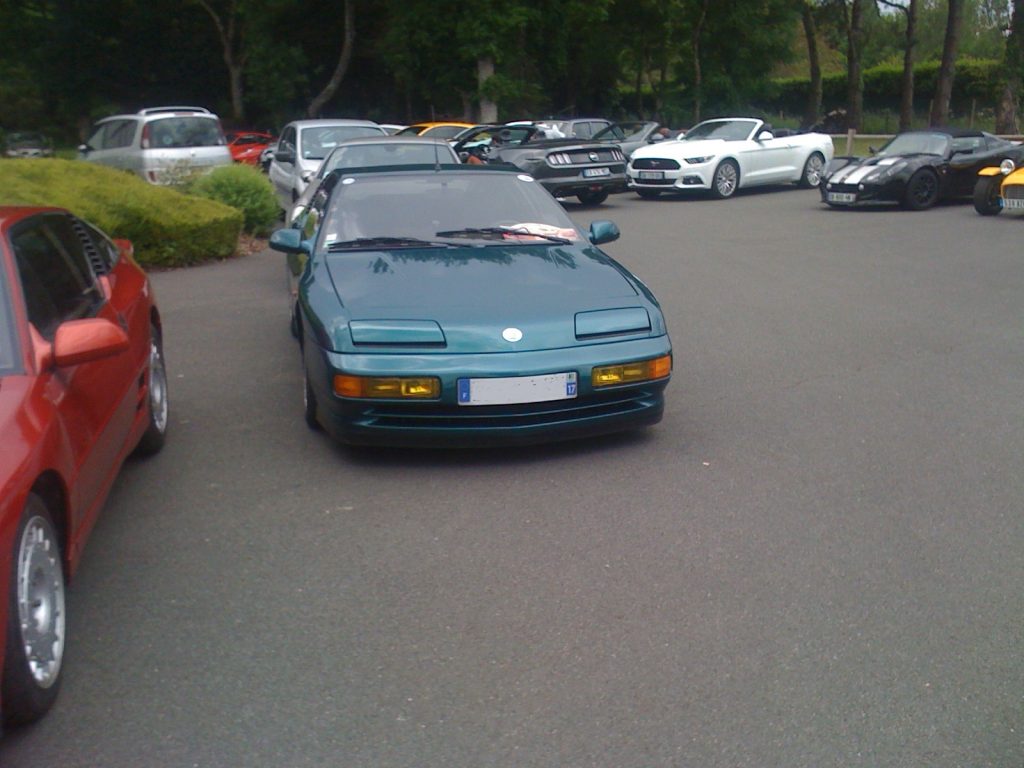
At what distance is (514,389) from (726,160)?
15835mm

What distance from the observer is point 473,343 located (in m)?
5.34

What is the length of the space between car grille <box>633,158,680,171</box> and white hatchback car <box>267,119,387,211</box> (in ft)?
16.8

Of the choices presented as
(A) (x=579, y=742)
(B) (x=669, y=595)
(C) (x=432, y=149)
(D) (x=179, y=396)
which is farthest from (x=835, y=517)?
(C) (x=432, y=149)

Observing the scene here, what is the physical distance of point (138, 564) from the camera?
176 inches

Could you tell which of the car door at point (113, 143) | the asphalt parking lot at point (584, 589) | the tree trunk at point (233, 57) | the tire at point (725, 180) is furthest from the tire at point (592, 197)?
the tree trunk at point (233, 57)

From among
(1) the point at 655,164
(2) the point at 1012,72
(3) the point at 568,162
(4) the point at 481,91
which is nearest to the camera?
(3) the point at 568,162

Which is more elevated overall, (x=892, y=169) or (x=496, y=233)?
(x=496, y=233)

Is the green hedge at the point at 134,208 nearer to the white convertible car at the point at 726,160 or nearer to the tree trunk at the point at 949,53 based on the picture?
→ the white convertible car at the point at 726,160

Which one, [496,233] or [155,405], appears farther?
[496,233]

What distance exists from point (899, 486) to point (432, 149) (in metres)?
9.00

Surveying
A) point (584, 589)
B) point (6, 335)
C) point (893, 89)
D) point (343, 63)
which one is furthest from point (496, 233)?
point (893, 89)

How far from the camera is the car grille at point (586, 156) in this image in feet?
59.1

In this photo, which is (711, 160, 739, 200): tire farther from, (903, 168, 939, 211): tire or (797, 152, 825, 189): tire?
(903, 168, 939, 211): tire

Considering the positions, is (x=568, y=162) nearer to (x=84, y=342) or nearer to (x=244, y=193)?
(x=244, y=193)
